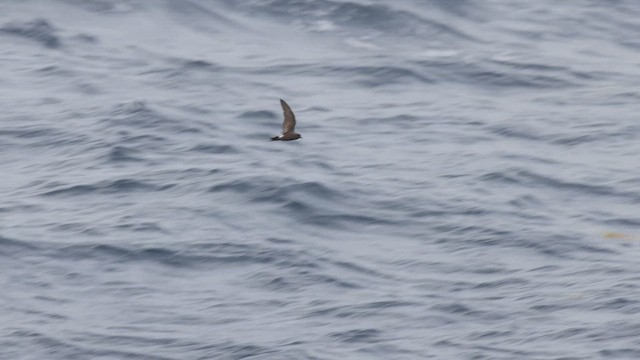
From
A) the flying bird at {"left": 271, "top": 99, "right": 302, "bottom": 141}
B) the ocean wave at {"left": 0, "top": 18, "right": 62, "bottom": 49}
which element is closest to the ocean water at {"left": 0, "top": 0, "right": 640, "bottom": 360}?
the ocean wave at {"left": 0, "top": 18, "right": 62, "bottom": 49}

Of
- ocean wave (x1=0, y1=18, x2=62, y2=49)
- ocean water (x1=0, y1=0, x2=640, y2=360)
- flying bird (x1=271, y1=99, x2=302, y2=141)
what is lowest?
ocean wave (x1=0, y1=18, x2=62, y2=49)

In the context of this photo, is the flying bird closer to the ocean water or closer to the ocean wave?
the ocean water

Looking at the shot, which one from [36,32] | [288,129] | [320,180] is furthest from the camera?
[36,32]

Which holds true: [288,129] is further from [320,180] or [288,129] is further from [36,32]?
[36,32]

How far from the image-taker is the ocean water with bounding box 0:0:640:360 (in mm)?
15750

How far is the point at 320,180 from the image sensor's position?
19578 mm

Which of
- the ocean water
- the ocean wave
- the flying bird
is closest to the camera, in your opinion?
the ocean water

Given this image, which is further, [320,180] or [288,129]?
[320,180]

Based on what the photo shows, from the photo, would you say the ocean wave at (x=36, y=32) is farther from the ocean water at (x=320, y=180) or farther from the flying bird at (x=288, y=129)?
the flying bird at (x=288, y=129)

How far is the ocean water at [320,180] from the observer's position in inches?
620

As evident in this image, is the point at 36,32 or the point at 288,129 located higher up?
the point at 288,129

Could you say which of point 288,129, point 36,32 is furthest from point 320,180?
point 36,32

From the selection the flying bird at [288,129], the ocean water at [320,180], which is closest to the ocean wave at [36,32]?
→ the ocean water at [320,180]

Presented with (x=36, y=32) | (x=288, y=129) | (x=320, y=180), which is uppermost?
(x=288, y=129)
